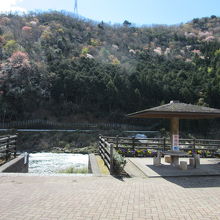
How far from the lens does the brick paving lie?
4.89m

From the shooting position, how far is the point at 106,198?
602cm

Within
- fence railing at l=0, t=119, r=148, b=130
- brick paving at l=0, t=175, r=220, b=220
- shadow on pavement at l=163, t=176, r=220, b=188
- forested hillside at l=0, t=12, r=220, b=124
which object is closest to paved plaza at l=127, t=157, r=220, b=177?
shadow on pavement at l=163, t=176, r=220, b=188

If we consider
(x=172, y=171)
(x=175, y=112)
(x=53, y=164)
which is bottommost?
(x=53, y=164)

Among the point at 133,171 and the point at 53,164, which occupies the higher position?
the point at 133,171

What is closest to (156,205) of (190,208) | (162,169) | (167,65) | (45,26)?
(190,208)

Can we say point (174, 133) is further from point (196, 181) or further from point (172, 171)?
point (196, 181)

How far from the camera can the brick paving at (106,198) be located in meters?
4.89

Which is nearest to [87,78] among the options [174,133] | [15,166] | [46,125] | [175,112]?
[46,125]

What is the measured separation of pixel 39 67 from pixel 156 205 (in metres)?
43.4

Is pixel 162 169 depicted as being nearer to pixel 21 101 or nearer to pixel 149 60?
pixel 21 101

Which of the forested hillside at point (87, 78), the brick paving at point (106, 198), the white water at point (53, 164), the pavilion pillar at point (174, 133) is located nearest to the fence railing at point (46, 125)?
the forested hillside at point (87, 78)

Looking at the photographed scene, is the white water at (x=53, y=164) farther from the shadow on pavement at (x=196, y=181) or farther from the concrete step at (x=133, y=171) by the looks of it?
the shadow on pavement at (x=196, y=181)

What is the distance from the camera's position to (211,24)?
105312 mm

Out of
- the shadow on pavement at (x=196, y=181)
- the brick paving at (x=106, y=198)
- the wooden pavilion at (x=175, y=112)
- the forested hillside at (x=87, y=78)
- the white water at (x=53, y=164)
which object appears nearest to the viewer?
the brick paving at (x=106, y=198)
